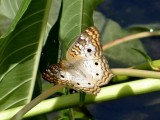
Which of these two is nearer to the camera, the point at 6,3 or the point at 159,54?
the point at 6,3

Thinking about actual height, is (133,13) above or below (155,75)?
above

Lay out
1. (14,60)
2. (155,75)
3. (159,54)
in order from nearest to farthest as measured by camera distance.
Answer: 1. (155,75)
2. (14,60)
3. (159,54)

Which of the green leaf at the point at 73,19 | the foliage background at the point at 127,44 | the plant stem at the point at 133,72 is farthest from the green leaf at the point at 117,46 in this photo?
the plant stem at the point at 133,72

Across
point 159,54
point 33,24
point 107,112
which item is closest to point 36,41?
point 33,24

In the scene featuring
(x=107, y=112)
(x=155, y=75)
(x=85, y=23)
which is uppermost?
(x=85, y=23)

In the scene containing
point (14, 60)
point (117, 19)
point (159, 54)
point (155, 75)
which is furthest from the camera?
point (117, 19)

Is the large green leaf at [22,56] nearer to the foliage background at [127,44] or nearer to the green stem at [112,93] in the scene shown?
the green stem at [112,93]

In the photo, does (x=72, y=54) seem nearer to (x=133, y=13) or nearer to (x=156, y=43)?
(x=156, y=43)

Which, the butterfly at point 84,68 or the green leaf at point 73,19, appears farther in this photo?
the green leaf at point 73,19
